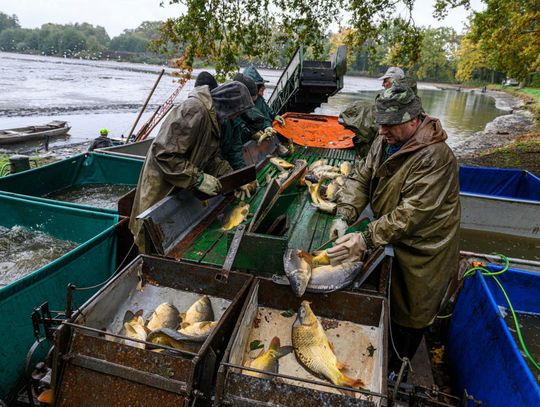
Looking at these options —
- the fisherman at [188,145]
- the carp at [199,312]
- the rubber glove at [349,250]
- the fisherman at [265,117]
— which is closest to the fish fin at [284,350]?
the carp at [199,312]

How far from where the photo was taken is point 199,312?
301 cm

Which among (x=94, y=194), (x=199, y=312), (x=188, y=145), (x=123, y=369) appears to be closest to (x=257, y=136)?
(x=188, y=145)

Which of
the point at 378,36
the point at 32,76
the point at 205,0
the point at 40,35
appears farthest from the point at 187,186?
the point at 40,35

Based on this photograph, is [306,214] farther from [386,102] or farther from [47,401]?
[47,401]

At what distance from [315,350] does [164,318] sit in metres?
1.17

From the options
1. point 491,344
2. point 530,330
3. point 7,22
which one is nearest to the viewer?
point 491,344

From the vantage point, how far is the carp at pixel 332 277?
2.98 m

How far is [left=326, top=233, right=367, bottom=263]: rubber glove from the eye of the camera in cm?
325

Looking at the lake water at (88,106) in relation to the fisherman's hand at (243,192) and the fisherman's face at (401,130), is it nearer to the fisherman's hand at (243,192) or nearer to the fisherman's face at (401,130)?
the fisherman's hand at (243,192)

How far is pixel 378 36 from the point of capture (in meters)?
10.6

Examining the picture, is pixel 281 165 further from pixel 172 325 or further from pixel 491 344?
pixel 172 325

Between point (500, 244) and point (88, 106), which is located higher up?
point (88, 106)

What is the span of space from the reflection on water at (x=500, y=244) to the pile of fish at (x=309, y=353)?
6.79 meters

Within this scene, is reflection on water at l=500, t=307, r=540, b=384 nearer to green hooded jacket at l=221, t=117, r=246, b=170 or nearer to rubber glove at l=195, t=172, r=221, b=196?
rubber glove at l=195, t=172, r=221, b=196
